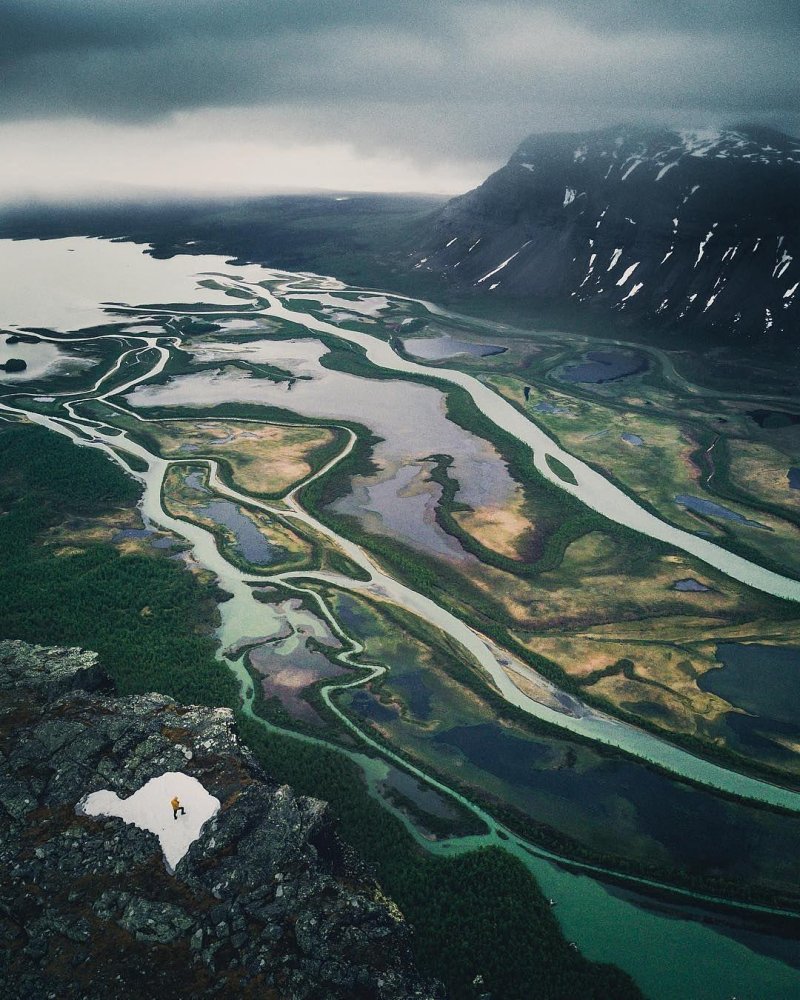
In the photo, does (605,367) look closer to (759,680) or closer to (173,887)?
(759,680)

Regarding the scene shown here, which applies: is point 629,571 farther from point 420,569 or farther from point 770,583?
point 420,569

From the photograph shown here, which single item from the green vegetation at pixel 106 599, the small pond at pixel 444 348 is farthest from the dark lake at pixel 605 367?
the green vegetation at pixel 106 599

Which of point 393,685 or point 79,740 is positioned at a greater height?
point 79,740

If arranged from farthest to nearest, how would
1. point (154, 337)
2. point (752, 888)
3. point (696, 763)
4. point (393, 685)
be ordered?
point (154, 337), point (393, 685), point (696, 763), point (752, 888)

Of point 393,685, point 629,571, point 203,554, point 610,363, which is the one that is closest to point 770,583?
point 629,571

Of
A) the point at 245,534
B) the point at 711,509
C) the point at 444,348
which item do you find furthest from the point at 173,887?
the point at 444,348

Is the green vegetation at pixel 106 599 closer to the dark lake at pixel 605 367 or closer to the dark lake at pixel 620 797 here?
the dark lake at pixel 620 797

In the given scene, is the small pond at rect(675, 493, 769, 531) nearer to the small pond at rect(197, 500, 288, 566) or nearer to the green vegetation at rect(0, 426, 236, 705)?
the small pond at rect(197, 500, 288, 566)

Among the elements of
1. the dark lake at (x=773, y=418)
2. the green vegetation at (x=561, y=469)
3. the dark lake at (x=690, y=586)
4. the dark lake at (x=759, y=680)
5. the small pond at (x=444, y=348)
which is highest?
the small pond at (x=444, y=348)
